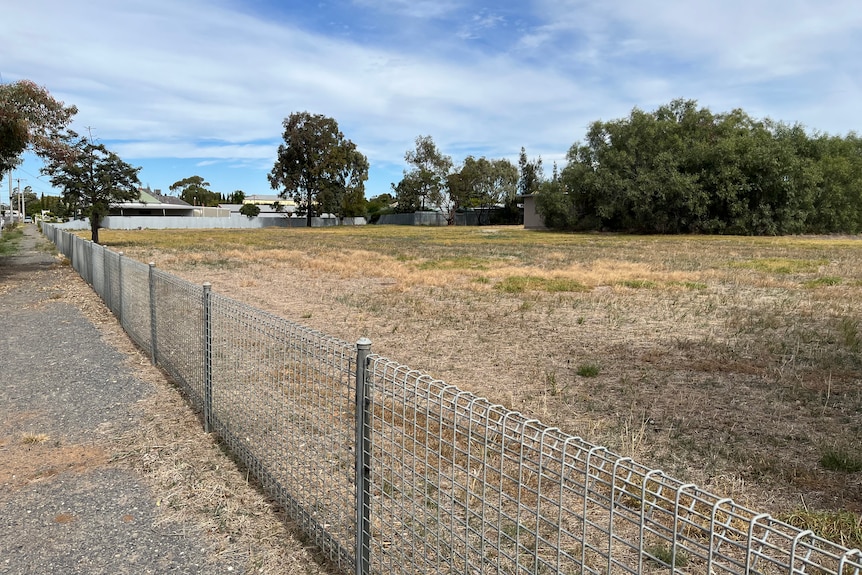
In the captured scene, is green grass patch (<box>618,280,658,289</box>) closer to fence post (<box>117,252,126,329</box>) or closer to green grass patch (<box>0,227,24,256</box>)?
fence post (<box>117,252,126,329</box>)

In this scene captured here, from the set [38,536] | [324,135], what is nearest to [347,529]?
[38,536]

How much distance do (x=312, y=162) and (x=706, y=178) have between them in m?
40.2

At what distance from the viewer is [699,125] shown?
1727 inches

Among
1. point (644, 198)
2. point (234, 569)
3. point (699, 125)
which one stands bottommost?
point (234, 569)

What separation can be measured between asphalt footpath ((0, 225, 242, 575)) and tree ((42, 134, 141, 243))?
21.2 m

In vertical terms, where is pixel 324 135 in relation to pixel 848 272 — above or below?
above

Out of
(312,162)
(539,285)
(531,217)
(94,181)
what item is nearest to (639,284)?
(539,285)

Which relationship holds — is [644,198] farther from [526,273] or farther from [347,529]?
[347,529]

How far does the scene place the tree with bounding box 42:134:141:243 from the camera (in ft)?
83.8

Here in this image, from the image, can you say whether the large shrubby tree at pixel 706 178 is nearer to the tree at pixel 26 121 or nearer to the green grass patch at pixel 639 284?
the green grass patch at pixel 639 284

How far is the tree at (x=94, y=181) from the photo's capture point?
25.5 m

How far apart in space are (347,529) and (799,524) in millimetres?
2371

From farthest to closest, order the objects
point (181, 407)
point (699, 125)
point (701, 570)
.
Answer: point (699, 125), point (181, 407), point (701, 570)

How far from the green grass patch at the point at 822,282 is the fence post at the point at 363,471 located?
41.7 feet
